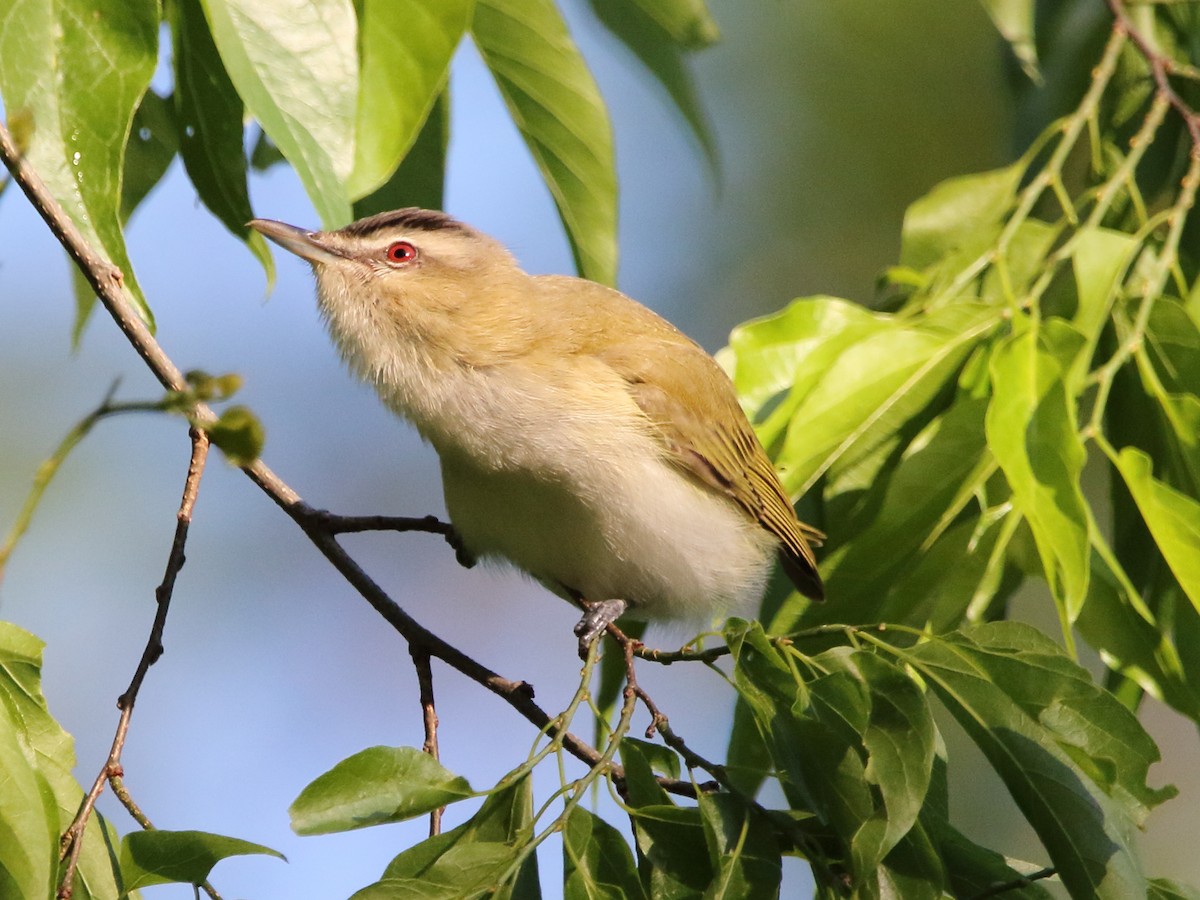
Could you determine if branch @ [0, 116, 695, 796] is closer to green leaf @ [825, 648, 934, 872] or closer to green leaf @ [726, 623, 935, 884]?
green leaf @ [726, 623, 935, 884]

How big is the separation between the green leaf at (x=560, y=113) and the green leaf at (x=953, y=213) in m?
0.93

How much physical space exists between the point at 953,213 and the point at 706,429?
78cm

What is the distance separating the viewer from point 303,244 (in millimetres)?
2943

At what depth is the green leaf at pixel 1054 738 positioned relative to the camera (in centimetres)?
173

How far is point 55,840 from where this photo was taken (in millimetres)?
1487

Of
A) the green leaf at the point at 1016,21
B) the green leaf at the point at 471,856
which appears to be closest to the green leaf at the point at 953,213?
the green leaf at the point at 1016,21

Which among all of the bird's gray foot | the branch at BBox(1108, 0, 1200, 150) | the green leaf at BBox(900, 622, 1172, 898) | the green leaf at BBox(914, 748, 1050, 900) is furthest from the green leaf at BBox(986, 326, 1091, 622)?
the branch at BBox(1108, 0, 1200, 150)

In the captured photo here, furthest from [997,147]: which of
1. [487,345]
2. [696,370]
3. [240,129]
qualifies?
[240,129]

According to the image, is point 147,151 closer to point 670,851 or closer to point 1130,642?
point 670,851

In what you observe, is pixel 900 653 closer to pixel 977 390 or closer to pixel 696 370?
pixel 977 390

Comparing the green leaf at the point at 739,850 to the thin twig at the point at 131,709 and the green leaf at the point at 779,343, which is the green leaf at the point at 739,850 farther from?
the green leaf at the point at 779,343

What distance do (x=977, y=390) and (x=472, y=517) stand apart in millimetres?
1071

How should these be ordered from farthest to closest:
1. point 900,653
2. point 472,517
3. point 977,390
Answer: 1. point 472,517
2. point 977,390
3. point 900,653

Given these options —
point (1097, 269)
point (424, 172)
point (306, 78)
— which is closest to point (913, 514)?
point (1097, 269)
